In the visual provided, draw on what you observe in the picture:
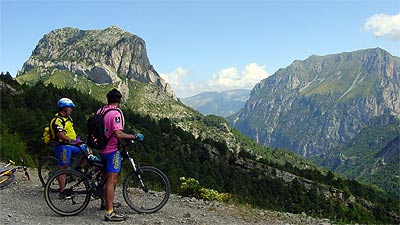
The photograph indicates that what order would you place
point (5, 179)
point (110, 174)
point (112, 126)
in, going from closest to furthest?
point (112, 126) → point (110, 174) → point (5, 179)

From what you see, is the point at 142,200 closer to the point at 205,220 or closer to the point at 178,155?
the point at 205,220

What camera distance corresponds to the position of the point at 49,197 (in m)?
8.49

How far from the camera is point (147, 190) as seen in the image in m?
9.04

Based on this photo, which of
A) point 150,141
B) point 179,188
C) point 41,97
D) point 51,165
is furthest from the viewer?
point 150,141

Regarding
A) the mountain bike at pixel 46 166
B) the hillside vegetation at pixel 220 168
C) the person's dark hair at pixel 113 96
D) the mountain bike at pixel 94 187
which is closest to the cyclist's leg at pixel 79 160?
the mountain bike at pixel 94 187

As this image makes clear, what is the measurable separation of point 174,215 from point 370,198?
391 ft

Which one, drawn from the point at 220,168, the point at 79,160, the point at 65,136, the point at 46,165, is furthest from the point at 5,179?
the point at 220,168

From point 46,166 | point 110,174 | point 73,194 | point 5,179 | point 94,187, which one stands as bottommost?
point 5,179

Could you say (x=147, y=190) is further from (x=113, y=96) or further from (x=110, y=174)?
(x=113, y=96)

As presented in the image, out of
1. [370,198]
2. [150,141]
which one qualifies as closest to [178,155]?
[150,141]

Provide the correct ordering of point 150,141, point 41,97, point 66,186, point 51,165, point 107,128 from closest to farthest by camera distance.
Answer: point 107,128
point 66,186
point 51,165
point 41,97
point 150,141

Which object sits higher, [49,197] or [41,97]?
[41,97]

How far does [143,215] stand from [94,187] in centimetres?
132

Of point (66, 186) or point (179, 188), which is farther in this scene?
point (179, 188)
